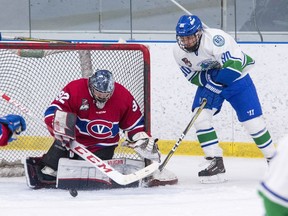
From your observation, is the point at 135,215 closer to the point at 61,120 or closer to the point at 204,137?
the point at 61,120

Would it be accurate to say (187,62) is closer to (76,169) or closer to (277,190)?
(76,169)

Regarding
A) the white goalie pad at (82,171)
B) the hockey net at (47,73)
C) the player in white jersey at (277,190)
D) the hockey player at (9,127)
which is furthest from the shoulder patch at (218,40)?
the player in white jersey at (277,190)

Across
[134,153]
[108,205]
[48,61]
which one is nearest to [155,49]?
[48,61]

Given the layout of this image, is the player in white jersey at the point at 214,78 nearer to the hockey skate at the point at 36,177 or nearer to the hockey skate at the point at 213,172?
the hockey skate at the point at 213,172

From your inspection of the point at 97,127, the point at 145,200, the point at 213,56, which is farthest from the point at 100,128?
the point at 213,56

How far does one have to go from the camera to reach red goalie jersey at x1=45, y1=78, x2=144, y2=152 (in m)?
3.58

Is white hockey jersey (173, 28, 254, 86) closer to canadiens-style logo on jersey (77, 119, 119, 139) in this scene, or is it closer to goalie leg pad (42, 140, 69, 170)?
canadiens-style logo on jersey (77, 119, 119, 139)

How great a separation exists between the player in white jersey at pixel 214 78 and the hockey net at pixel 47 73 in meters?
0.25

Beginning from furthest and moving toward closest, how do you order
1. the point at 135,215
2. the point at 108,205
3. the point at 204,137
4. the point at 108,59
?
the point at 108,59 < the point at 204,137 < the point at 108,205 < the point at 135,215

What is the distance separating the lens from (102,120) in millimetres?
3641

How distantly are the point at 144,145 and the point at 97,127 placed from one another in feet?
0.79

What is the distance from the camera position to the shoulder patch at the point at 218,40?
3.80m

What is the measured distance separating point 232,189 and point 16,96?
1.45 m

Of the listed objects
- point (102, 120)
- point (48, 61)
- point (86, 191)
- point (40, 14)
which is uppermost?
point (40, 14)
